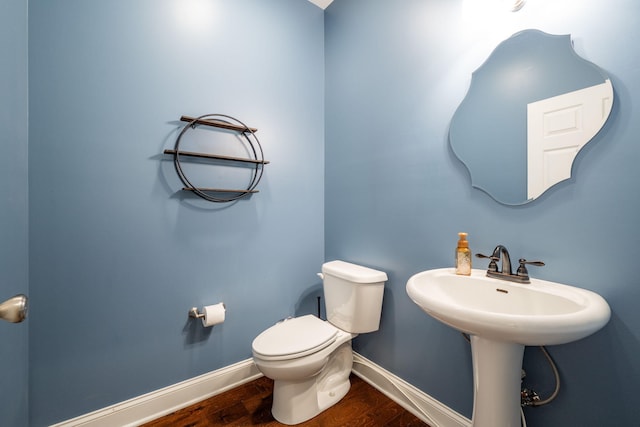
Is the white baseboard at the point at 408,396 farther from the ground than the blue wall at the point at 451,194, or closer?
closer

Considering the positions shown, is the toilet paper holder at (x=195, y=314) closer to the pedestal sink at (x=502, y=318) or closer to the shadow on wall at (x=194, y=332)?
the shadow on wall at (x=194, y=332)

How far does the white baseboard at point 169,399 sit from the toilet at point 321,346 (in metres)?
0.36

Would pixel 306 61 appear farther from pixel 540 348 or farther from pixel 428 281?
pixel 540 348

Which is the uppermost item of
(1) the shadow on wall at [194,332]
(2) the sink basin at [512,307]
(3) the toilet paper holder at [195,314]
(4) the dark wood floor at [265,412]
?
(2) the sink basin at [512,307]

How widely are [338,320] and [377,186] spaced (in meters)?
0.86

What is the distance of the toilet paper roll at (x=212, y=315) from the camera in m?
1.38

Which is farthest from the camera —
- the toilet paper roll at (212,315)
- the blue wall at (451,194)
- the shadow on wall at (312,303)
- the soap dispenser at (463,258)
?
the shadow on wall at (312,303)

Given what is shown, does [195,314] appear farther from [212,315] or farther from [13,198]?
[13,198]

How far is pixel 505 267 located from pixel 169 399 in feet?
5.82

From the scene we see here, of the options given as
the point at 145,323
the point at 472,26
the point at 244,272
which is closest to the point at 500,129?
the point at 472,26

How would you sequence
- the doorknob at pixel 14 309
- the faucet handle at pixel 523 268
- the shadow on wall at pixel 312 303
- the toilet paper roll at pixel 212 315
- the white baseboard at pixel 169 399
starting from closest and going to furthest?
the doorknob at pixel 14 309 < the faucet handle at pixel 523 268 < the white baseboard at pixel 169 399 < the toilet paper roll at pixel 212 315 < the shadow on wall at pixel 312 303

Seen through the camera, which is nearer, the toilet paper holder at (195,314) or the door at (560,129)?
the door at (560,129)

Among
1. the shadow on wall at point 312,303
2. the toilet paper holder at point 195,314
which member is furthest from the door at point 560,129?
the toilet paper holder at point 195,314

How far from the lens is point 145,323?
1311 mm
